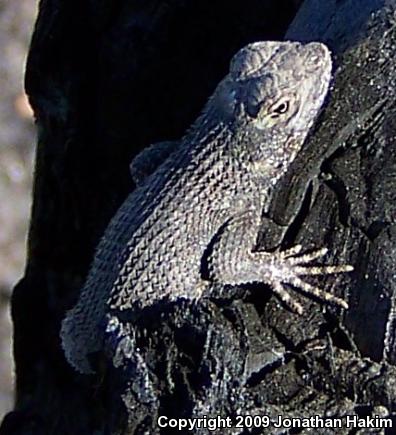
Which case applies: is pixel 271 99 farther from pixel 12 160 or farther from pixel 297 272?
pixel 12 160

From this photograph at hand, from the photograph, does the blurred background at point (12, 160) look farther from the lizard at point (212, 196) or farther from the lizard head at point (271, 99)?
the lizard head at point (271, 99)

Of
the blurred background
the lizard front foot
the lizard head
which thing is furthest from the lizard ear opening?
the blurred background

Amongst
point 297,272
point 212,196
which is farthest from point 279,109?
point 297,272

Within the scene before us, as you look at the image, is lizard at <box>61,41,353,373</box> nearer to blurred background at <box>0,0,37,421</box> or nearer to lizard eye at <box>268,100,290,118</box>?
lizard eye at <box>268,100,290,118</box>

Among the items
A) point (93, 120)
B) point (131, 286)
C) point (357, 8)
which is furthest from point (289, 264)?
point (93, 120)

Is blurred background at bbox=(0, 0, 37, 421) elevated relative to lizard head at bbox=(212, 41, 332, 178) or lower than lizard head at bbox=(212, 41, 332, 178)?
elevated

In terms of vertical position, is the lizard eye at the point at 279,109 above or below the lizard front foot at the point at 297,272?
above

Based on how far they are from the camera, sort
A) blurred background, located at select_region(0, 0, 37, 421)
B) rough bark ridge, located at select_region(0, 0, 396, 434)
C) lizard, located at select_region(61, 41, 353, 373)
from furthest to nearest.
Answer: blurred background, located at select_region(0, 0, 37, 421)
lizard, located at select_region(61, 41, 353, 373)
rough bark ridge, located at select_region(0, 0, 396, 434)

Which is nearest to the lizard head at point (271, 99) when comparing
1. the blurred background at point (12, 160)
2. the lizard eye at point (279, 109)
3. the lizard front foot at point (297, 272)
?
the lizard eye at point (279, 109)
